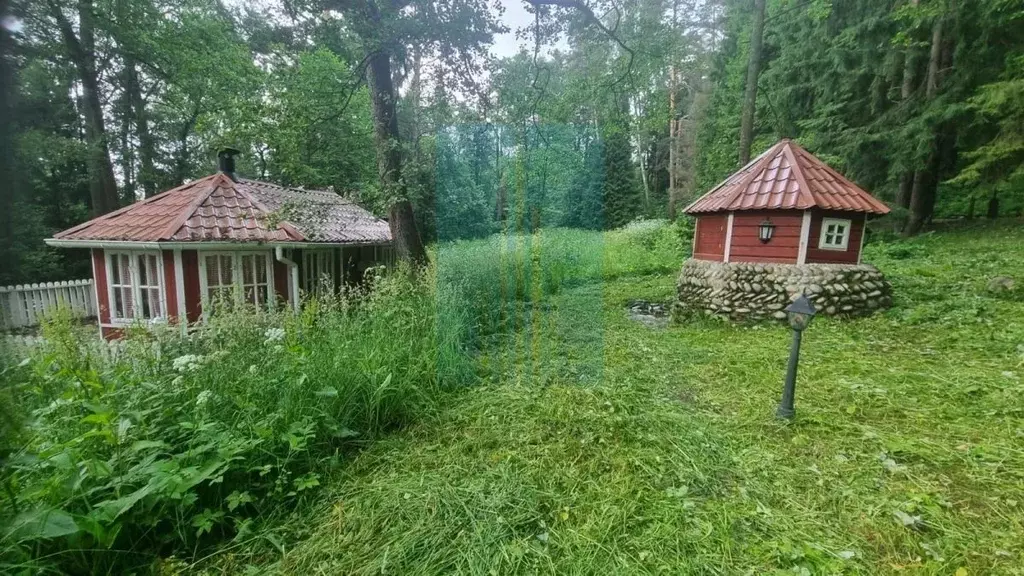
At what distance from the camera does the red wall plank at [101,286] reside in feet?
22.9

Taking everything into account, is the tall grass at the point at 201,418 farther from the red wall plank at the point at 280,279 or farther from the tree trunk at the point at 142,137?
the tree trunk at the point at 142,137

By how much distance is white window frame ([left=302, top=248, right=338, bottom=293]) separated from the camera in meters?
8.08

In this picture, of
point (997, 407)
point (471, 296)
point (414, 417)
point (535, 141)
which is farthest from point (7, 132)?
point (535, 141)

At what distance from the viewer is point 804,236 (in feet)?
20.5

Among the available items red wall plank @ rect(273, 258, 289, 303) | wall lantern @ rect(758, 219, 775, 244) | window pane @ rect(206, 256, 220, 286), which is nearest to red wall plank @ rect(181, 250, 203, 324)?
window pane @ rect(206, 256, 220, 286)

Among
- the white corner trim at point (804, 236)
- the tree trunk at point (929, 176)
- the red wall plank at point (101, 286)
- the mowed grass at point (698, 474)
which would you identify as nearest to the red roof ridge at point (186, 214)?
the red wall plank at point (101, 286)

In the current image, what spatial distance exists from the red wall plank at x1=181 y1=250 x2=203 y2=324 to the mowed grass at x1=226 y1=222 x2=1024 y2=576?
5290mm

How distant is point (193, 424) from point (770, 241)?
7.52 meters

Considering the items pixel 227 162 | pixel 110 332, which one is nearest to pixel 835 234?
pixel 227 162

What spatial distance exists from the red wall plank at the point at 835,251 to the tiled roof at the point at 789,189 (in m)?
0.19

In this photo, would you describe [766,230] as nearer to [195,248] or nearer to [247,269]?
[247,269]

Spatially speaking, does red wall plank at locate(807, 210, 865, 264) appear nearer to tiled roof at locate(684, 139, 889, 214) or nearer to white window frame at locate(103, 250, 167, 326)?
tiled roof at locate(684, 139, 889, 214)

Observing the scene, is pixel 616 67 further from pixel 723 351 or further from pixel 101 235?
pixel 101 235

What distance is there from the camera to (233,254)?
6.84 m
